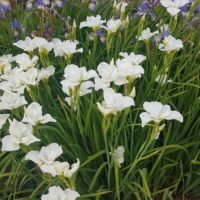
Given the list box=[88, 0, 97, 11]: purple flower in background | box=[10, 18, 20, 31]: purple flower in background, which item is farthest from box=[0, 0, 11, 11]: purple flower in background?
box=[88, 0, 97, 11]: purple flower in background

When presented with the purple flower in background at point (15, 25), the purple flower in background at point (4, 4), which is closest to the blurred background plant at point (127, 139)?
the purple flower in background at point (15, 25)

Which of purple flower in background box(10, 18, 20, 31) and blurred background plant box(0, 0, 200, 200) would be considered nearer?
blurred background plant box(0, 0, 200, 200)

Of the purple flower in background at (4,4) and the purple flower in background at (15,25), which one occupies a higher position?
the purple flower in background at (4,4)

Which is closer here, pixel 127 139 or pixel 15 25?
pixel 127 139

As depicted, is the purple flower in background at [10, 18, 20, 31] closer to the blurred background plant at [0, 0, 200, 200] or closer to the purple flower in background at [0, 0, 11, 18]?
the purple flower in background at [0, 0, 11, 18]

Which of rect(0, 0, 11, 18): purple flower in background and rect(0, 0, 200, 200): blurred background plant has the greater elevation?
rect(0, 0, 11, 18): purple flower in background

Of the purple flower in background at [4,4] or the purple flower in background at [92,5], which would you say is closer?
the purple flower in background at [4,4]

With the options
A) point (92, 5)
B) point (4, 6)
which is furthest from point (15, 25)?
point (92, 5)

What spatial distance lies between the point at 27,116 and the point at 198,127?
844mm

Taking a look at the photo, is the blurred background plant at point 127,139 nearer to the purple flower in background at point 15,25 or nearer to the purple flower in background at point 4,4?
the purple flower in background at point 15,25

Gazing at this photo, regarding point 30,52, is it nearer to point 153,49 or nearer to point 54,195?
point 153,49

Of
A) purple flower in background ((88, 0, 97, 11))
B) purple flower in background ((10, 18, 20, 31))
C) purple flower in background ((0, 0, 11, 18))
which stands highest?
purple flower in background ((0, 0, 11, 18))

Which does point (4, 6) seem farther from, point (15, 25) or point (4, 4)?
point (15, 25)

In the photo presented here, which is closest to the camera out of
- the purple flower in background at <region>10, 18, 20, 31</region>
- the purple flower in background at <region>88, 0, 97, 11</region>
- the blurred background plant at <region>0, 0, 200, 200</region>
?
the blurred background plant at <region>0, 0, 200, 200</region>
